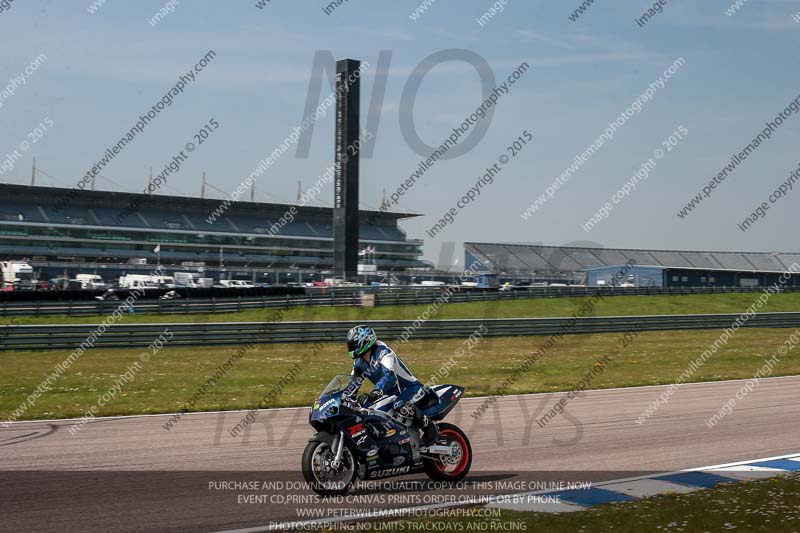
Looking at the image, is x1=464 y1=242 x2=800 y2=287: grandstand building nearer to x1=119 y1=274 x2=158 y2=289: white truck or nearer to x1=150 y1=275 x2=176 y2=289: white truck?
x1=150 y1=275 x2=176 y2=289: white truck

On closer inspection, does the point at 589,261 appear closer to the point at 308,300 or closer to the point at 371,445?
the point at 308,300

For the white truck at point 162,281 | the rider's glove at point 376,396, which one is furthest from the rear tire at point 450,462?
the white truck at point 162,281

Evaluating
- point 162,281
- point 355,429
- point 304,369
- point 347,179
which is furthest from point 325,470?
point 347,179

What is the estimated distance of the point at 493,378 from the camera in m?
19.9

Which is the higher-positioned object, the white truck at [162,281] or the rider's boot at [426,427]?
the white truck at [162,281]

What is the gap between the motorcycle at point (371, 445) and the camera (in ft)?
25.1

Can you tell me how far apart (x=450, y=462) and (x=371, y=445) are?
41.9 inches

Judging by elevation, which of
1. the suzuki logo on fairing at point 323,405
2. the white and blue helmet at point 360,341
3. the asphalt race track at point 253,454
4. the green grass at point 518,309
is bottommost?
the asphalt race track at point 253,454

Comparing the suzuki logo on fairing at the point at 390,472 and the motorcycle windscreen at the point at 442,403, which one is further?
the motorcycle windscreen at the point at 442,403

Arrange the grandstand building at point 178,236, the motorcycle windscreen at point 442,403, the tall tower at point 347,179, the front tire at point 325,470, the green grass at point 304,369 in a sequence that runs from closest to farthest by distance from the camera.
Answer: the front tire at point 325,470, the motorcycle windscreen at point 442,403, the green grass at point 304,369, the tall tower at point 347,179, the grandstand building at point 178,236

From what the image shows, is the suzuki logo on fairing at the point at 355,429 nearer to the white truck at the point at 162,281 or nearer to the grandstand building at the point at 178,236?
the white truck at the point at 162,281

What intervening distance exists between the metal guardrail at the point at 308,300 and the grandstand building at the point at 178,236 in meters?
47.7

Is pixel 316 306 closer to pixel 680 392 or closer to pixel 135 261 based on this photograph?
pixel 680 392

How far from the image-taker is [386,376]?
26.8 feet
